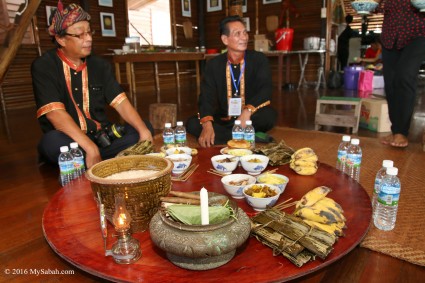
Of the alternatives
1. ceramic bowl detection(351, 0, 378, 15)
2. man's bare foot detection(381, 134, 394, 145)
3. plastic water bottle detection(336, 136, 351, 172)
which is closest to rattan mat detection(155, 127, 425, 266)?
man's bare foot detection(381, 134, 394, 145)

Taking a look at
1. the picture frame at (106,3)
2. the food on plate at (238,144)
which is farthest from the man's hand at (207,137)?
the picture frame at (106,3)

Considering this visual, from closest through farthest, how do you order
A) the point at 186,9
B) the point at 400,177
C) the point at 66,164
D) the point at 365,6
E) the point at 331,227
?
the point at 331,227 < the point at 66,164 < the point at 400,177 < the point at 365,6 < the point at 186,9

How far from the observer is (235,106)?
9.32 feet

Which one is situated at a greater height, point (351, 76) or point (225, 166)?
point (351, 76)

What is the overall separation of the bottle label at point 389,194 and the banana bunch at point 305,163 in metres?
0.27

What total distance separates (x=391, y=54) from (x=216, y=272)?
2.91 metres

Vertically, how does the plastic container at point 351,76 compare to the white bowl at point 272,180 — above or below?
above

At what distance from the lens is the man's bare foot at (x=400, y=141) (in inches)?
114

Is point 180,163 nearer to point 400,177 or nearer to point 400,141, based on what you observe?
point 400,177

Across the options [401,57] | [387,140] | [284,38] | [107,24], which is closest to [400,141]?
[387,140]

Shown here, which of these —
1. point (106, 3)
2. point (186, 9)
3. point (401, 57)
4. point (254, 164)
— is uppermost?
point (186, 9)

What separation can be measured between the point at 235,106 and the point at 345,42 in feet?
19.8

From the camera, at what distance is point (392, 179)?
135cm

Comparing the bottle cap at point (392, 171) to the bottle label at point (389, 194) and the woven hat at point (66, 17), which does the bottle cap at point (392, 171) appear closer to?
the bottle label at point (389, 194)
